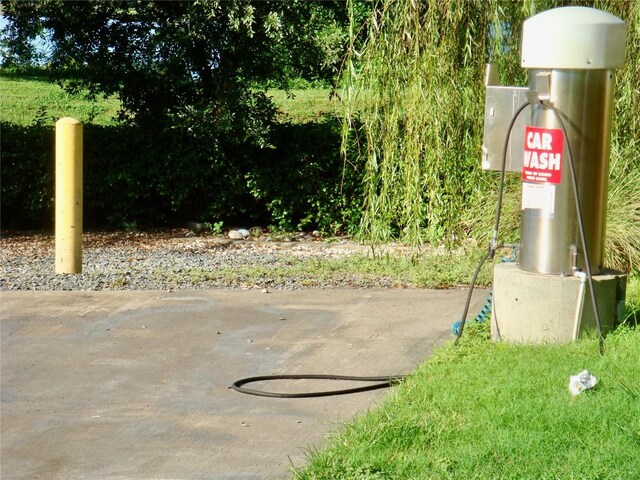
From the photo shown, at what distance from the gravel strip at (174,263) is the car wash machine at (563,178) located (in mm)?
2676

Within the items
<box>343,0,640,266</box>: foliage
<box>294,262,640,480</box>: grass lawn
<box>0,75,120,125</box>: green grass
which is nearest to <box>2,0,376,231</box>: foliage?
<box>0,75,120,125</box>: green grass

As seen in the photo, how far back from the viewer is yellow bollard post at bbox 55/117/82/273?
704cm

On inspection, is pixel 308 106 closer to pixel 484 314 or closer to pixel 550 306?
pixel 484 314

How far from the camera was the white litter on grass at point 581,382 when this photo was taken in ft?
15.9

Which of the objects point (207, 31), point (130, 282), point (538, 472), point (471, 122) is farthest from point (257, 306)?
point (207, 31)

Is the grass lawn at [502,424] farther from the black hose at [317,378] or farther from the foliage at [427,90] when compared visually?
the foliage at [427,90]

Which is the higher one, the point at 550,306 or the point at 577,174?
the point at 577,174

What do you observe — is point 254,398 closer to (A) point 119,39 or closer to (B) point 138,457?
(B) point 138,457

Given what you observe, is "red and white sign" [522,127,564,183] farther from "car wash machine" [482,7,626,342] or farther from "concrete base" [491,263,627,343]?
"concrete base" [491,263,627,343]

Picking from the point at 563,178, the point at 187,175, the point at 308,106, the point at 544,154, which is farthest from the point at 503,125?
the point at 308,106

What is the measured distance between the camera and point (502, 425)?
14.6ft

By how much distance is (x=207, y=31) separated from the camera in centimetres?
1193

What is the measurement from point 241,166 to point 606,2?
630cm

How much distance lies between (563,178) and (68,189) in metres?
3.76
